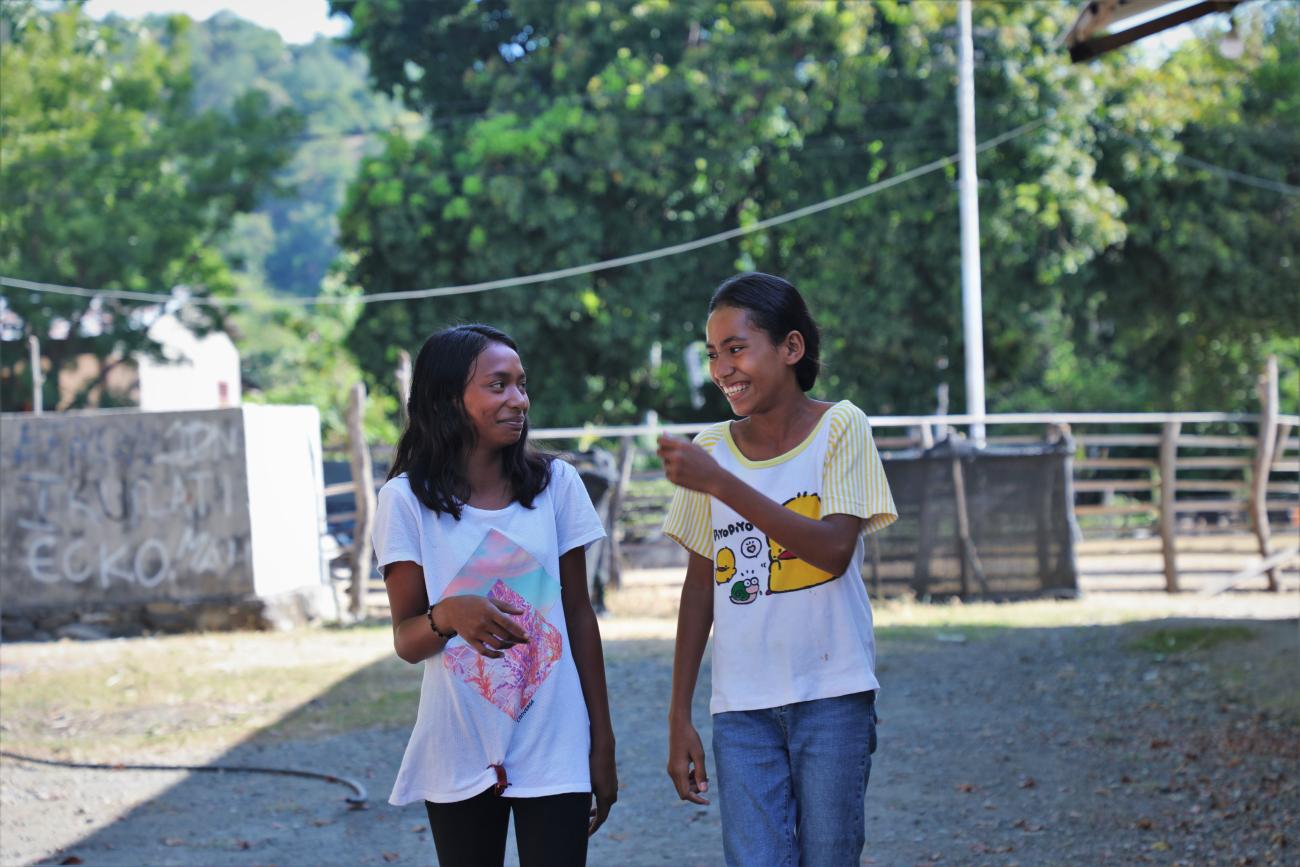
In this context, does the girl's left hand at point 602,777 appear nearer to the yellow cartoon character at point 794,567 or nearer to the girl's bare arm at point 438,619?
the girl's bare arm at point 438,619

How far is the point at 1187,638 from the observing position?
1031 cm

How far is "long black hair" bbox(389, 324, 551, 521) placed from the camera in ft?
10.2

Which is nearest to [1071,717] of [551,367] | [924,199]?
[924,199]

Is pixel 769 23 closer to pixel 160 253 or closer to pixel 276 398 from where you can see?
pixel 160 253

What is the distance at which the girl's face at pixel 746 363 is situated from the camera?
10.4 feet

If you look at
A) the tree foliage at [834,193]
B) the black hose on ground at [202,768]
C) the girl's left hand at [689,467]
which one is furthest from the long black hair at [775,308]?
the tree foliage at [834,193]

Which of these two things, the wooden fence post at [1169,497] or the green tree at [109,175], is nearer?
the wooden fence post at [1169,497]

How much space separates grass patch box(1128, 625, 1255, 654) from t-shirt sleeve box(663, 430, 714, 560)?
25.1 ft

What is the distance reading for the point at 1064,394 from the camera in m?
29.2

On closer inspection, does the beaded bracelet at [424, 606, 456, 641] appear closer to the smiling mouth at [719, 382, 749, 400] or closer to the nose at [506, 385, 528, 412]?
the nose at [506, 385, 528, 412]

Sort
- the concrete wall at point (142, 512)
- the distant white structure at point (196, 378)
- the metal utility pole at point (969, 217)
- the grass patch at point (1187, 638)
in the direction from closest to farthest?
the grass patch at point (1187, 638) → the concrete wall at point (142, 512) → the metal utility pole at point (969, 217) → the distant white structure at point (196, 378)

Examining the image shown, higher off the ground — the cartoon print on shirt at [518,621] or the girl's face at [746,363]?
the girl's face at [746,363]

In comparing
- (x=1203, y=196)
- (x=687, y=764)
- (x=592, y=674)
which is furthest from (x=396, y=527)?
(x=1203, y=196)

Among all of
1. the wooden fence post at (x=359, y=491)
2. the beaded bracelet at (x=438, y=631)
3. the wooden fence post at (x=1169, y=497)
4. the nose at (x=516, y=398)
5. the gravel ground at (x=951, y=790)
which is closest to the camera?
the beaded bracelet at (x=438, y=631)
